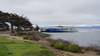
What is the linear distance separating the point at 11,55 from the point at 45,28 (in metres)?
117

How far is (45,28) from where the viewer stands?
13612cm

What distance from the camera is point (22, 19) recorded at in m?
83.4

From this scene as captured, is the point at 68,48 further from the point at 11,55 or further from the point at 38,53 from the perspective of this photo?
the point at 11,55

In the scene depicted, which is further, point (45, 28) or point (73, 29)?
point (73, 29)

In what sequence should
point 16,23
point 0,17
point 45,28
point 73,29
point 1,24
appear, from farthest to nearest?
point 73,29 → point 45,28 → point 1,24 → point 16,23 → point 0,17

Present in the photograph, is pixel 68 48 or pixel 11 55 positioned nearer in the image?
pixel 11 55

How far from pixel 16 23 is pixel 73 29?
88.0 metres

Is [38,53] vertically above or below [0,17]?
below

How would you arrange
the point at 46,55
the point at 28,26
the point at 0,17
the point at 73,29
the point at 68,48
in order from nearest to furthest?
the point at 46,55 < the point at 68,48 < the point at 0,17 < the point at 28,26 < the point at 73,29

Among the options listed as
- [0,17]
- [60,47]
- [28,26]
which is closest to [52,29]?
[28,26]

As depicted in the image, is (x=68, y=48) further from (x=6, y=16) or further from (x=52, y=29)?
(x=52, y=29)

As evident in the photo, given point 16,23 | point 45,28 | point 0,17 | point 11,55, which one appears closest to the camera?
point 11,55

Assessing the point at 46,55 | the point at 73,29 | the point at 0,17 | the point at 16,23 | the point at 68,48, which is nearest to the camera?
the point at 46,55

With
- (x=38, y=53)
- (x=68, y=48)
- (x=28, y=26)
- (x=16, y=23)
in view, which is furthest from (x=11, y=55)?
(x=28, y=26)
